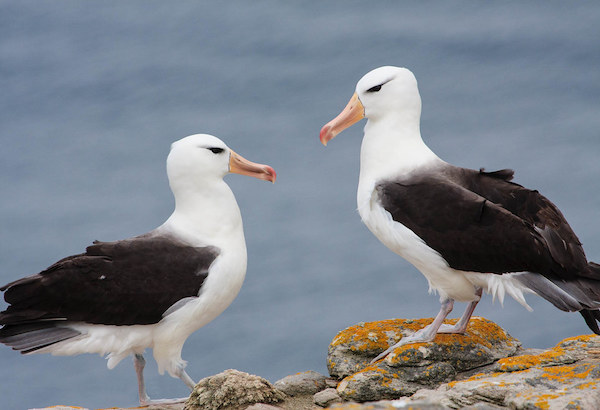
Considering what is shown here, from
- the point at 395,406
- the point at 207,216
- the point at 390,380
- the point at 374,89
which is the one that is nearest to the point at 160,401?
the point at 207,216

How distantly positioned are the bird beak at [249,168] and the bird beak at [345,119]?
0.65 m

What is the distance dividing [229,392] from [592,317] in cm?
348

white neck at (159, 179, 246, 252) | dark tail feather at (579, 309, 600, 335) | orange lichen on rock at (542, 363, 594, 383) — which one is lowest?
orange lichen on rock at (542, 363, 594, 383)

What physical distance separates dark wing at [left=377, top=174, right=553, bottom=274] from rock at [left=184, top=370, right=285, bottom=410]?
6.71 ft

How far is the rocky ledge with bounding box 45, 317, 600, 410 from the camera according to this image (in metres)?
7.38

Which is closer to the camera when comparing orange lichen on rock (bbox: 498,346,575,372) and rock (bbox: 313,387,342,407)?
orange lichen on rock (bbox: 498,346,575,372)

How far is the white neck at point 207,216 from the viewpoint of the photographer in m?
9.21

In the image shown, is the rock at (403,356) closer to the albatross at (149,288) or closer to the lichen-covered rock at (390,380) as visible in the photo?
the lichen-covered rock at (390,380)

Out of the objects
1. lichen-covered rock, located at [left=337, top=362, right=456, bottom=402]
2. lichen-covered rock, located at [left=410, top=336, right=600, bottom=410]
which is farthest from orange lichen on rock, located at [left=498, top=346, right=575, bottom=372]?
lichen-covered rock, located at [left=337, top=362, right=456, bottom=402]

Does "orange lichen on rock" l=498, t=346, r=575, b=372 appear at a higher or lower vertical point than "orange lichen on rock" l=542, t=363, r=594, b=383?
higher

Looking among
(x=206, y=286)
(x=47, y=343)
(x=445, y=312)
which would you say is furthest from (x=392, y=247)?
(x=47, y=343)

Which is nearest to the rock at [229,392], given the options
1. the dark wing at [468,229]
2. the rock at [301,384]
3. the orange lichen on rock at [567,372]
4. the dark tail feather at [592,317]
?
the rock at [301,384]

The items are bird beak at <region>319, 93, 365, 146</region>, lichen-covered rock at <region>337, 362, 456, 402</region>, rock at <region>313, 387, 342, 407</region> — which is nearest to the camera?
lichen-covered rock at <region>337, 362, 456, 402</region>

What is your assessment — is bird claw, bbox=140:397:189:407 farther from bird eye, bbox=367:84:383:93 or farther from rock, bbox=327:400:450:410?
rock, bbox=327:400:450:410
